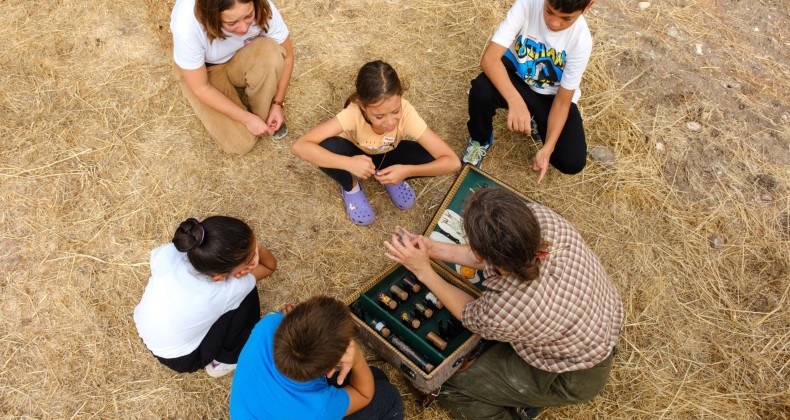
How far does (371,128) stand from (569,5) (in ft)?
4.20

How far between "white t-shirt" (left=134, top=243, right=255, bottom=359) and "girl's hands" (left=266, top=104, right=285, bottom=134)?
1386mm

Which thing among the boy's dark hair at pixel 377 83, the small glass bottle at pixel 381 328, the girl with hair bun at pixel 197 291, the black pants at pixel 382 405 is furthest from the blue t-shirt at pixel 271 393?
the boy's dark hair at pixel 377 83

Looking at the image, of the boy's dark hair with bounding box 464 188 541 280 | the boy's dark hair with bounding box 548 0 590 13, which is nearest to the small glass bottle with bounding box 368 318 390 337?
the boy's dark hair with bounding box 464 188 541 280

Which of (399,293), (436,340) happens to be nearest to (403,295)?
(399,293)

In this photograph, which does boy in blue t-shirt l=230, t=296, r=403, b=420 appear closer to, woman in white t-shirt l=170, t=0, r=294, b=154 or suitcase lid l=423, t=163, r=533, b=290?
suitcase lid l=423, t=163, r=533, b=290

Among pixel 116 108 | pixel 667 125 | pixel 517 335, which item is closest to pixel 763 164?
pixel 667 125

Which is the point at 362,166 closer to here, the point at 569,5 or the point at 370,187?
the point at 370,187

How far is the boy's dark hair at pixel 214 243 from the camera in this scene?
93.1 inches

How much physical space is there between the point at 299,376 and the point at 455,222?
5.32 feet

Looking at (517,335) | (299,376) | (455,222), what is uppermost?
(299,376)

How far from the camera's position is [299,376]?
2.03 meters

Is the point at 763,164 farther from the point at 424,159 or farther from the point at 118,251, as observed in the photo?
the point at 118,251

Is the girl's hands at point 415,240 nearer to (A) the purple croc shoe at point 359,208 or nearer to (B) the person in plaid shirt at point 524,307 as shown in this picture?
(B) the person in plaid shirt at point 524,307

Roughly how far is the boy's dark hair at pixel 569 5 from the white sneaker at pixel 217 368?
271 cm
